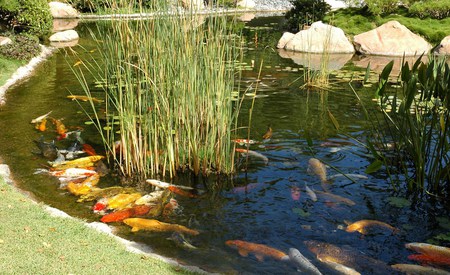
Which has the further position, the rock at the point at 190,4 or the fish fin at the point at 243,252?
the rock at the point at 190,4

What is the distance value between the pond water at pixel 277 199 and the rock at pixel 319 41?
509 centimetres

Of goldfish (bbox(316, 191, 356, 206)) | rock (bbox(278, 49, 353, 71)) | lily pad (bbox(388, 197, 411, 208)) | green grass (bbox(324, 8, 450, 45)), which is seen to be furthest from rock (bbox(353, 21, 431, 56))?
goldfish (bbox(316, 191, 356, 206))

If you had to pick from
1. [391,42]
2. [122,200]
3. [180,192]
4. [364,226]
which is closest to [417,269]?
[364,226]

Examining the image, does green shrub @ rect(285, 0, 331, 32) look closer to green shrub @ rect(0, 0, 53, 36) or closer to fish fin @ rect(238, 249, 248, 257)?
green shrub @ rect(0, 0, 53, 36)

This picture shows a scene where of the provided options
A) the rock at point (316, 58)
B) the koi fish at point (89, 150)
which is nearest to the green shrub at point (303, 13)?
the rock at point (316, 58)

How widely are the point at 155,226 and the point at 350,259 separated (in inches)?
56.5

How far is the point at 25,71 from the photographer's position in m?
9.90

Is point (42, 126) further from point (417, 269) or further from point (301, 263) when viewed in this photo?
point (417, 269)

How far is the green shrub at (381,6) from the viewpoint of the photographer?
16.0m

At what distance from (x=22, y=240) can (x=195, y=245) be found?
3.87ft

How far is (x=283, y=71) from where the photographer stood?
10.4m

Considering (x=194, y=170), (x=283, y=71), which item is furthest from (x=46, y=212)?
(x=283, y=71)

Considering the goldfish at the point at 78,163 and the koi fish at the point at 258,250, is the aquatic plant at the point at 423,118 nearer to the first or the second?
the koi fish at the point at 258,250

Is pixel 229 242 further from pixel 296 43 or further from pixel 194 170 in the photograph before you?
pixel 296 43
